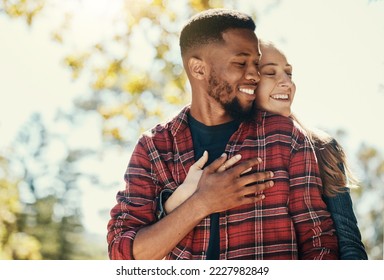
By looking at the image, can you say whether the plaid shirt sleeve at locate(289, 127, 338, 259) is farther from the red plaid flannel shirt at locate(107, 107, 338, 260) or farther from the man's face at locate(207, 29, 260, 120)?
the man's face at locate(207, 29, 260, 120)

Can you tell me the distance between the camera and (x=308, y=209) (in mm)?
2324

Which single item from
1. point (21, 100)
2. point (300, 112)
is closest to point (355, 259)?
point (300, 112)

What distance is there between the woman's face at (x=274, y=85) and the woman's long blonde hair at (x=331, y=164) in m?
0.14

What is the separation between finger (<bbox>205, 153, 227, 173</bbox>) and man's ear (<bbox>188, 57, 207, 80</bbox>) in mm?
432

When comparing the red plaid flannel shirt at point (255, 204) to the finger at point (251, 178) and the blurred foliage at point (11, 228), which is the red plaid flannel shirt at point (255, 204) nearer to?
the finger at point (251, 178)

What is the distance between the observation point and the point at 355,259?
239 cm

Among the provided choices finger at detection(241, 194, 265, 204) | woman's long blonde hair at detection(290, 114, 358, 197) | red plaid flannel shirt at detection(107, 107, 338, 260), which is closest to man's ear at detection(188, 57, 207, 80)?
red plaid flannel shirt at detection(107, 107, 338, 260)

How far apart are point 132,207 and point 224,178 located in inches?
16.6

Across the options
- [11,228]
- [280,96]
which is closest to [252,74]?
[280,96]

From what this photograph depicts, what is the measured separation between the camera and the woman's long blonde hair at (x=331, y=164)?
2.43 metres

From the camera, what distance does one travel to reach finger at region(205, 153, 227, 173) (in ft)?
7.91

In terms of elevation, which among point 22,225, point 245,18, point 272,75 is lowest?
point 22,225

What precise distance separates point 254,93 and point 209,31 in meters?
0.35
